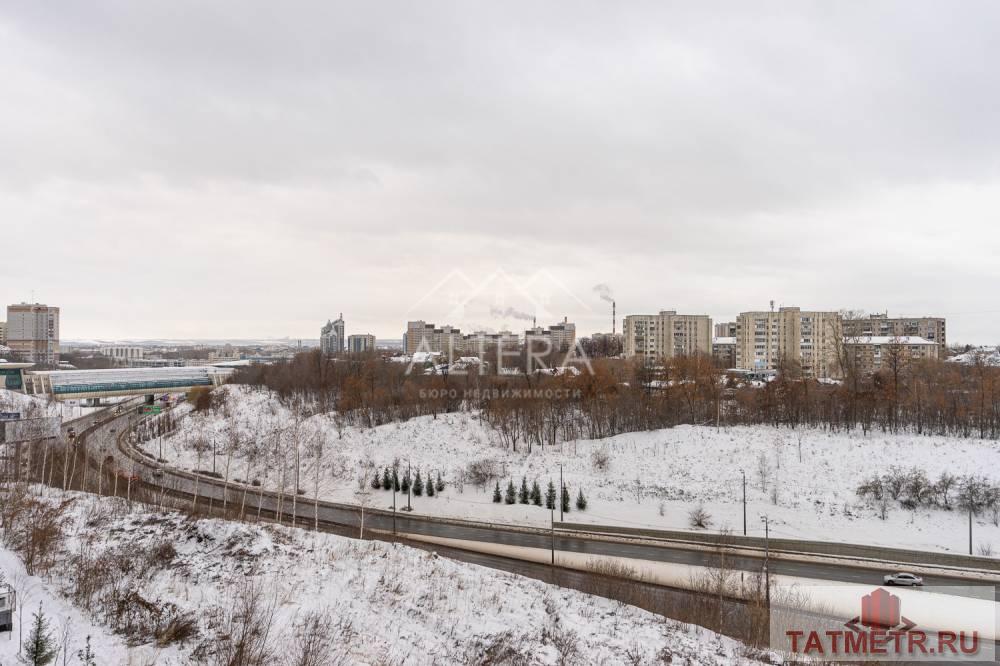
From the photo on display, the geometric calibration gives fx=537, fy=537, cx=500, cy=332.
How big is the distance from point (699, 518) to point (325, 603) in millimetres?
22289

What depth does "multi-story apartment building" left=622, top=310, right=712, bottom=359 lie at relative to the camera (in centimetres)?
9419

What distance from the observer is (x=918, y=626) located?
59.6 feet

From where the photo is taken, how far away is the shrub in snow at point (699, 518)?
28531 millimetres

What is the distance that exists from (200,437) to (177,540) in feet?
108

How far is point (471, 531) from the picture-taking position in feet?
94.5

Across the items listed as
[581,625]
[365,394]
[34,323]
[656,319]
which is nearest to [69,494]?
[581,625]

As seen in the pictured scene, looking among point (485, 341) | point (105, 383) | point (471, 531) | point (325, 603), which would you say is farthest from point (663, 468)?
point (485, 341)

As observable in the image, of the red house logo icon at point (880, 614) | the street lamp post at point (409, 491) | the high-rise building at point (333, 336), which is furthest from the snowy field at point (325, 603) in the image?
the high-rise building at point (333, 336)

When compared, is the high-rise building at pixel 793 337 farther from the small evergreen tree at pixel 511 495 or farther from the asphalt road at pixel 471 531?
the asphalt road at pixel 471 531

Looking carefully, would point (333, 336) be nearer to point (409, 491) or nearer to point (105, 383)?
point (105, 383)

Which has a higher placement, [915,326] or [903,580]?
[915,326]

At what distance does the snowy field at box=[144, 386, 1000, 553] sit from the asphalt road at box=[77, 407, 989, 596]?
5.86ft

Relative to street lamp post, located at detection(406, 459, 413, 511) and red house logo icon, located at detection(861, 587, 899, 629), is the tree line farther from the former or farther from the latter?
red house logo icon, located at detection(861, 587, 899, 629)

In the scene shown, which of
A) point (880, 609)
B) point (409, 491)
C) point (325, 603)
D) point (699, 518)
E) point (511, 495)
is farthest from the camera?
point (409, 491)
